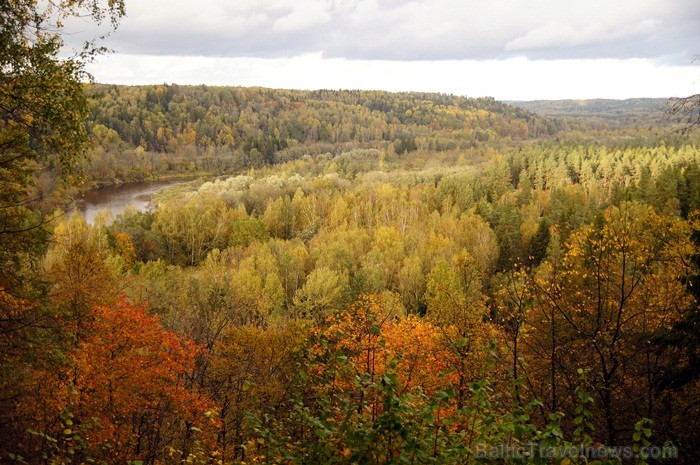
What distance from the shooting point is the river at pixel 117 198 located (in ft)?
294

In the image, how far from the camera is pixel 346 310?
3325cm

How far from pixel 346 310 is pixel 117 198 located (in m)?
87.3

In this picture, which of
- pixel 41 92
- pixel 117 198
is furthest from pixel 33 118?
pixel 117 198

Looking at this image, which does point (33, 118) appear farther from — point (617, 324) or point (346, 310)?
point (346, 310)

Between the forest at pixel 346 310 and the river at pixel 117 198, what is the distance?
4.26 m

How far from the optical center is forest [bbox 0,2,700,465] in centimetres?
567

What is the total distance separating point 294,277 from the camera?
5409 centimetres

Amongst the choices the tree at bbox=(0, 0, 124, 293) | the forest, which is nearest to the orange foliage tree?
the forest

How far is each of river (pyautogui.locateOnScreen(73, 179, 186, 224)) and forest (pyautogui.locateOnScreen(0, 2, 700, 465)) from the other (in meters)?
4.26

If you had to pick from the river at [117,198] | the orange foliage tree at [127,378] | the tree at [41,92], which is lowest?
the river at [117,198]

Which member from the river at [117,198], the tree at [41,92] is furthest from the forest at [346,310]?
the river at [117,198]

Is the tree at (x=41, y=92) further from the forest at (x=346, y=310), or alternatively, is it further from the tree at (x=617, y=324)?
the tree at (x=617, y=324)

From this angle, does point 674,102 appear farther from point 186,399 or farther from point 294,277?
point 294,277

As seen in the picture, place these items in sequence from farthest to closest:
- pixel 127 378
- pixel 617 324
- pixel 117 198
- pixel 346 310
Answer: pixel 117 198, pixel 346 310, pixel 127 378, pixel 617 324
